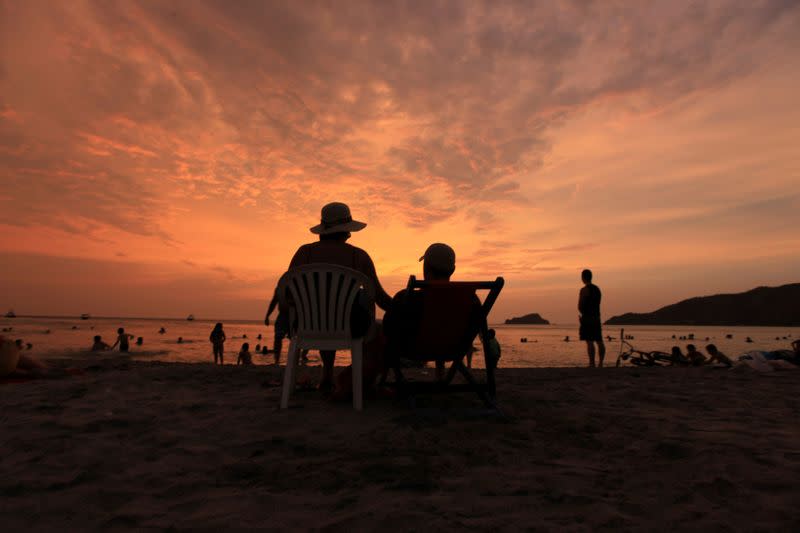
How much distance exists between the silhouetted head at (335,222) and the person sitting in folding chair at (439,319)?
948 mm

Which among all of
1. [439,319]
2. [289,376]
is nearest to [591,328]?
[439,319]

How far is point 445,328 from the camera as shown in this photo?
4191 mm

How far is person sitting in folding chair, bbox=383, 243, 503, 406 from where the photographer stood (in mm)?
4020

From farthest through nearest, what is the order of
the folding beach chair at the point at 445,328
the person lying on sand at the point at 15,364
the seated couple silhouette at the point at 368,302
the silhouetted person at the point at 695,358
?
the silhouetted person at the point at 695,358
the person lying on sand at the point at 15,364
the seated couple silhouette at the point at 368,302
the folding beach chair at the point at 445,328

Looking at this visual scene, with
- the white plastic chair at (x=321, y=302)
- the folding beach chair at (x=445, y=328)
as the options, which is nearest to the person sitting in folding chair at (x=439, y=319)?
the folding beach chair at (x=445, y=328)

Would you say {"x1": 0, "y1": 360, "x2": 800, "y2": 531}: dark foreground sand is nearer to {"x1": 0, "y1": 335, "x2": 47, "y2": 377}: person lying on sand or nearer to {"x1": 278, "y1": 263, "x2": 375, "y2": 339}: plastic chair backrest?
{"x1": 278, "y1": 263, "x2": 375, "y2": 339}: plastic chair backrest

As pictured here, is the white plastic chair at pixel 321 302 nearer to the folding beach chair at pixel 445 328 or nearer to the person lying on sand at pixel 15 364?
the folding beach chair at pixel 445 328

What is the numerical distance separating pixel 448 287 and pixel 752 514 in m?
2.46

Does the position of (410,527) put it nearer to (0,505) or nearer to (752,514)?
(752,514)

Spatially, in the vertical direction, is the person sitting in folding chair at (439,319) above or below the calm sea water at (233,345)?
above

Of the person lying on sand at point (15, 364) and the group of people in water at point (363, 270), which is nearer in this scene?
the group of people in water at point (363, 270)

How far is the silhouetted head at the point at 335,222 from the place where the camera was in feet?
15.7

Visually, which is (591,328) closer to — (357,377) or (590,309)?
(590,309)

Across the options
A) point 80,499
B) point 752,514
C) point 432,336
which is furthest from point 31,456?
point 752,514
